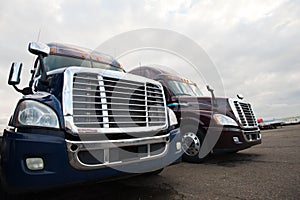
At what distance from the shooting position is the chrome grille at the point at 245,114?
460cm

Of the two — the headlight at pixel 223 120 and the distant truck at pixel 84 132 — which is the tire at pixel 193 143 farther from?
the distant truck at pixel 84 132

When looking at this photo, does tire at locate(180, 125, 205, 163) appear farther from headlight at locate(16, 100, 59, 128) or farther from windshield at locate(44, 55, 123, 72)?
headlight at locate(16, 100, 59, 128)

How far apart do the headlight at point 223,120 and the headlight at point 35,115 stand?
134 inches

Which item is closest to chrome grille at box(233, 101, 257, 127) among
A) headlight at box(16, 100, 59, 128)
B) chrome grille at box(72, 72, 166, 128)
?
chrome grille at box(72, 72, 166, 128)

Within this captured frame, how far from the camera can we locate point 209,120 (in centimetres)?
436

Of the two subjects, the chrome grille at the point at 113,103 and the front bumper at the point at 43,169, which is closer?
the front bumper at the point at 43,169

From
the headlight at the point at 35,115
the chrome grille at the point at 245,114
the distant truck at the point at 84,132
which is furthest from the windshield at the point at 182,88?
the headlight at the point at 35,115

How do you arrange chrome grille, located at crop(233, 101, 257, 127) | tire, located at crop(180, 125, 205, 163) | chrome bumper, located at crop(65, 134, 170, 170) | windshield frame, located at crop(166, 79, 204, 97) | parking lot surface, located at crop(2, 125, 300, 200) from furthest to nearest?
windshield frame, located at crop(166, 79, 204, 97) → chrome grille, located at crop(233, 101, 257, 127) → tire, located at crop(180, 125, 205, 163) → parking lot surface, located at crop(2, 125, 300, 200) → chrome bumper, located at crop(65, 134, 170, 170)

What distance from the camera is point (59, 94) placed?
2057 millimetres

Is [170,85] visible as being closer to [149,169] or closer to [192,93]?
[192,93]

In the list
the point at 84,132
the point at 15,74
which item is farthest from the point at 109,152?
the point at 15,74

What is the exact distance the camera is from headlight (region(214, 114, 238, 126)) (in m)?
4.28

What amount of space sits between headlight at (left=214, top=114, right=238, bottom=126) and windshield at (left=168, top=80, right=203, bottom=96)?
111cm

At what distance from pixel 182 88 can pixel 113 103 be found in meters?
3.36
